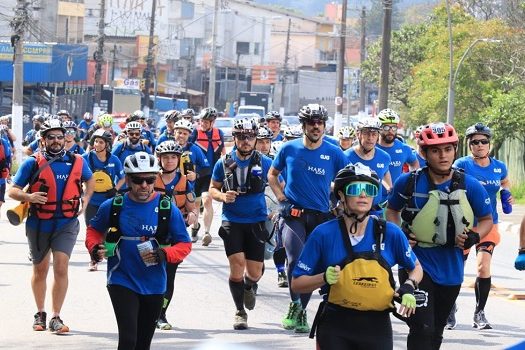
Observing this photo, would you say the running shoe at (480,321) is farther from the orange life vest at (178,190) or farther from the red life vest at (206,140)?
the red life vest at (206,140)

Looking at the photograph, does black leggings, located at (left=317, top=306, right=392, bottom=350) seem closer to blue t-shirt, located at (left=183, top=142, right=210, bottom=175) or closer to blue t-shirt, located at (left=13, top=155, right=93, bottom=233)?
blue t-shirt, located at (left=13, top=155, right=93, bottom=233)

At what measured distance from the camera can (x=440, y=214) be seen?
29.6 ft

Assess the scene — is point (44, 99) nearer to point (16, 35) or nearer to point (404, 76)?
point (404, 76)

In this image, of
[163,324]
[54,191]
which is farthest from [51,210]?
[163,324]

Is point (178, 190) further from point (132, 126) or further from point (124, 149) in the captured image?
point (132, 126)

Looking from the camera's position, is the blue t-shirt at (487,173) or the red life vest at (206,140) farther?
the red life vest at (206,140)

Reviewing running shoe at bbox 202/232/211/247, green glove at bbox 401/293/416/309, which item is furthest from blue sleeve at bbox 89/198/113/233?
running shoe at bbox 202/232/211/247

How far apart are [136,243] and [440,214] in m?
2.07

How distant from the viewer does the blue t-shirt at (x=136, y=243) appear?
898 centimetres

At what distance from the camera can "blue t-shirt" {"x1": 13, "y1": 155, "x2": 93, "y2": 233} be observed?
12055 mm

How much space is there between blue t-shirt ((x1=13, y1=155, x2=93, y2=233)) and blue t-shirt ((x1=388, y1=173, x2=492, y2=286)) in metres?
4.00

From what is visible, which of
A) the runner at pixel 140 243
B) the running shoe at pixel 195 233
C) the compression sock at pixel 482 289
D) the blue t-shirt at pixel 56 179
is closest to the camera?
the runner at pixel 140 243

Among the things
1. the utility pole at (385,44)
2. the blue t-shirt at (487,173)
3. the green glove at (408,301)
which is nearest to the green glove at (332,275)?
the green glove at (408,301)

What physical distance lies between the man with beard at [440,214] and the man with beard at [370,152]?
13.8ft
